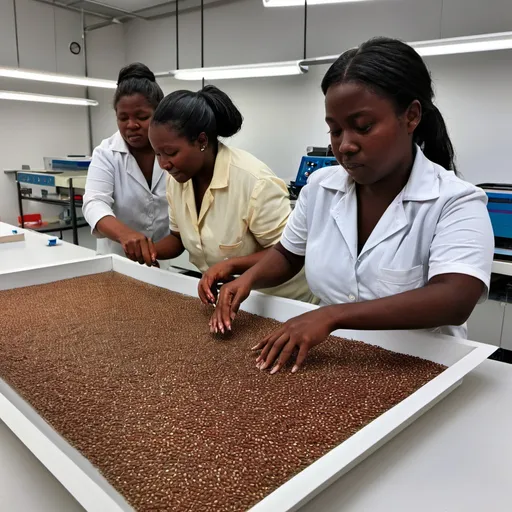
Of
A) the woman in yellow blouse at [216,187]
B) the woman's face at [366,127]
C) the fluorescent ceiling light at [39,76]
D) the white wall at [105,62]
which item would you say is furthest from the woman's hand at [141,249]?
the white wall at [105,62]

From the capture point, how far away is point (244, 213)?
58.1 inches

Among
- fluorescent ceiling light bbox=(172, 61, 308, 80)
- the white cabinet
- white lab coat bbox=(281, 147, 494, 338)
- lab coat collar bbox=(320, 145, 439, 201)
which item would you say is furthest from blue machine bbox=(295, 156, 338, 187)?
lab coat collar bbox=(320, 145, 439, 201)

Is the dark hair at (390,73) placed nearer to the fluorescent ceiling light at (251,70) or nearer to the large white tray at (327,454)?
the large white tray at (327,454)

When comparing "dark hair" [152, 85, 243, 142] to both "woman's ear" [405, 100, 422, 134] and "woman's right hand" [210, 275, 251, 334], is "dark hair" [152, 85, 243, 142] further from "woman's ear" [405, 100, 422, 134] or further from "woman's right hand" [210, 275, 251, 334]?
"woman's ear" [405, 100, 422, 134]

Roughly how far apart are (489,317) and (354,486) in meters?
2.19

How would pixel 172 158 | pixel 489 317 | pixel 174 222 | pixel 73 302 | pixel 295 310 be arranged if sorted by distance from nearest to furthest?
pixel 295 310
pixel 73 302
pixel 172 158
pixel 174 222
pixel 489 317

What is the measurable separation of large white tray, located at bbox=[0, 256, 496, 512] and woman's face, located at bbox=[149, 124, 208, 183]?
1.58 ft

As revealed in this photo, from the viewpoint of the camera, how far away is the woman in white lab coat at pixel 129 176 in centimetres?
172

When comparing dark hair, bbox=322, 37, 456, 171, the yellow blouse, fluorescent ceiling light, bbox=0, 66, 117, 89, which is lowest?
the yellow blouse

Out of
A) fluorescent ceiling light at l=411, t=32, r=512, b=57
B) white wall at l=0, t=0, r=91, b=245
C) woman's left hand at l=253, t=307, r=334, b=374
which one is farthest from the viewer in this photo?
white wall at l=0, t=0, r=91, b=245

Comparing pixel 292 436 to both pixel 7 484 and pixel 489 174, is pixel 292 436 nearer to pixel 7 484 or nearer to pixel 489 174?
pixel 7 484

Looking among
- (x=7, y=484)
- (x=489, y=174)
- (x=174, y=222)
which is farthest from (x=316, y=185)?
(x=489, y=174)

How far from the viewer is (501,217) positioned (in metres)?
2.25

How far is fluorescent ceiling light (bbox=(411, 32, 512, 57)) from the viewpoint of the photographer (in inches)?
81.2
